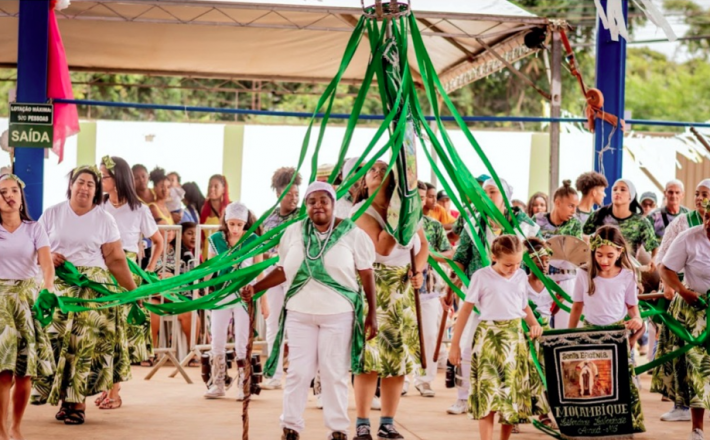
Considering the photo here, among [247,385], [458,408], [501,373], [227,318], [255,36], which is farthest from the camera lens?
[255,36]

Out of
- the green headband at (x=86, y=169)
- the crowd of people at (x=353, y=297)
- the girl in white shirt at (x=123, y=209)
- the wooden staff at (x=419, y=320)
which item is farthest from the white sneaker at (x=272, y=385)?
the wooden staff at (x=419, y=320)

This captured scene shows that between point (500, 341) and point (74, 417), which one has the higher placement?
point (500, 341)

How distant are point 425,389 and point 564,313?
151 centimetres

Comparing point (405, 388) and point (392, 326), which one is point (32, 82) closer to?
point (405, 388)

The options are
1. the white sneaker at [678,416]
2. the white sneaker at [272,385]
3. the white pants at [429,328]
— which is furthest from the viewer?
the white sneaker at [272,385]

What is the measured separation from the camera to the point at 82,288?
24.0ft

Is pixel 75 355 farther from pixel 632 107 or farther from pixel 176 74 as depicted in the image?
pixel 632 107

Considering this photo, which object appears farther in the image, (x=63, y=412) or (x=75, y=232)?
(x=63, y=412)

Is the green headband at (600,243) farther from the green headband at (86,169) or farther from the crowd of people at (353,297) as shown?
the green headband at (86,169)

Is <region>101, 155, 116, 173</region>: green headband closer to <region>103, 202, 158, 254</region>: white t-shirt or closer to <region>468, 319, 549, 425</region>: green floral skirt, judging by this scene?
<region>103, 202, 158, 254</region>: white t-shirt

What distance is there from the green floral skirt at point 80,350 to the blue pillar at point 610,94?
5518 mm

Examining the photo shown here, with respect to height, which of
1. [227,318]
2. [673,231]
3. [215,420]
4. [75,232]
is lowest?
[215,420]

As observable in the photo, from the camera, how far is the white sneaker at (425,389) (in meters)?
9.47

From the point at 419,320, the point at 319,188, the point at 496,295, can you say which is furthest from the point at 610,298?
the point at 319,188
